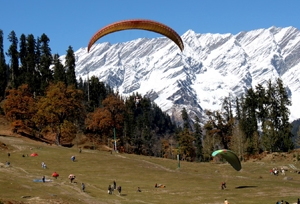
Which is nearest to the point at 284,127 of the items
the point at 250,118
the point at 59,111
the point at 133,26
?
the point at 250,118

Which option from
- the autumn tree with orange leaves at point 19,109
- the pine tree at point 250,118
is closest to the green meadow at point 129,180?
the autumn tree with orange leaves at point 19,109

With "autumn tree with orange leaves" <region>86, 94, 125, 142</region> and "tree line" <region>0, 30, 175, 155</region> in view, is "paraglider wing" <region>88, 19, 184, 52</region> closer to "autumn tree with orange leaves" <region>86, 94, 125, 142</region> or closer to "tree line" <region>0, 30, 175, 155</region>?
"tree line" <region>0, 30, 175, 155</region>

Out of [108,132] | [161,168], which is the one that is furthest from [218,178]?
[108,132]

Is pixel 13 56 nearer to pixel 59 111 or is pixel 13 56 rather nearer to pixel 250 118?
pixel 59 111

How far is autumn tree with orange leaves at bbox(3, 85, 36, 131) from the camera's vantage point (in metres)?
86.9

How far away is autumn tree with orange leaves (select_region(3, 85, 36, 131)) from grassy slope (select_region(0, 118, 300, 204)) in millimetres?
14902

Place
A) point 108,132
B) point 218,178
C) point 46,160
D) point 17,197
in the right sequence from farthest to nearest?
point 108,132 → point 46,160 → point 218,178 → point 17,197

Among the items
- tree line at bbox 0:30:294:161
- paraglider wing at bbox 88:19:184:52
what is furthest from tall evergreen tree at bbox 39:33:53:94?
paraglider wing at bbox 88:19:184:52

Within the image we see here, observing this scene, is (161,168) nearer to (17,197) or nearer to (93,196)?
(93,196)

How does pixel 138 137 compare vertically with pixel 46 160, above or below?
above

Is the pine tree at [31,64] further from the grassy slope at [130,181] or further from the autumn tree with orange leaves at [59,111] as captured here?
the grassy slope at [130,181]

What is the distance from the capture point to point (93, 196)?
128 feet

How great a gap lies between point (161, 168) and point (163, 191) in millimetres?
20595

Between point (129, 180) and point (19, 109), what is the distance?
48.7 meters
